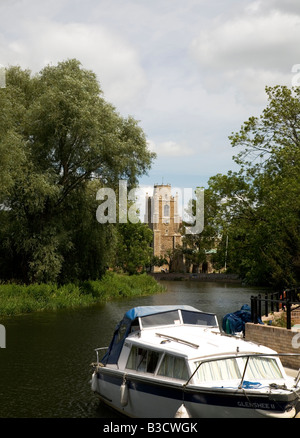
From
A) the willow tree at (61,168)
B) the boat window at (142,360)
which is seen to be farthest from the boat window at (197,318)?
the willow tree at (61,168)

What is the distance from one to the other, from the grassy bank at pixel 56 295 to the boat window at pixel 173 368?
21581mm

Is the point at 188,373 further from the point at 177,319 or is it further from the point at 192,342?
the point at 177,319

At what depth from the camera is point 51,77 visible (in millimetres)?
37375

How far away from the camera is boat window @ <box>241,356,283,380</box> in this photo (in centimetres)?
1131

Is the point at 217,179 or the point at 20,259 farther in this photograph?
the point at 20,259

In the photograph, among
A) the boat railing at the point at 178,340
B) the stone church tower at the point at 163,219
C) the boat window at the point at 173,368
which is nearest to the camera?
the boat window at the point at 173,368

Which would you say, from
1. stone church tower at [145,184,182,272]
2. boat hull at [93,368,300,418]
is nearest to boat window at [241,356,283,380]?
boat hull at [93,368,300,418]

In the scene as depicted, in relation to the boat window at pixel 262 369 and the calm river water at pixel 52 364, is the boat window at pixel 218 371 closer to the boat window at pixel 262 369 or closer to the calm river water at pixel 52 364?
the boat window at pixel 262 369

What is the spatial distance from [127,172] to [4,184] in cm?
1152

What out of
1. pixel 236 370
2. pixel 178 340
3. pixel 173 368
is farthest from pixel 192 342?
pixel 236 370

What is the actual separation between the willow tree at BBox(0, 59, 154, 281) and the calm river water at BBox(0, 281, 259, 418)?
6.36 m

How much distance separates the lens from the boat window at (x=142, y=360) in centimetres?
1227

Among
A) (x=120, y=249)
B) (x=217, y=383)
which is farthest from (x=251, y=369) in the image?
(x=120, y=249)
